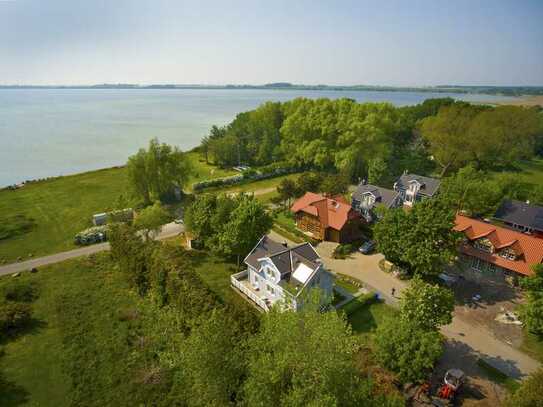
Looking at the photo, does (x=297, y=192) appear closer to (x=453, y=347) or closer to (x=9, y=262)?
(x=453, y=347)

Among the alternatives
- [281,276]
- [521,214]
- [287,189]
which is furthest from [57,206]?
[521,214]

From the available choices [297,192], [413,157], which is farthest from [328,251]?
[413,157]

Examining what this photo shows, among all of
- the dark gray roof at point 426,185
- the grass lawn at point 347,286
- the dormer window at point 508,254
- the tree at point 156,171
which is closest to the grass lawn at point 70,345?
the grass lawn at point 347,286

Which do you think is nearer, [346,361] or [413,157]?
[346,361]

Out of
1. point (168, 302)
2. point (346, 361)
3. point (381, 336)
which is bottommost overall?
point (168, 302)

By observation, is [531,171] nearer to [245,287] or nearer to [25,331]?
[245,287]

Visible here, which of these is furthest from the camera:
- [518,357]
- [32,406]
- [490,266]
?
[490,266]
